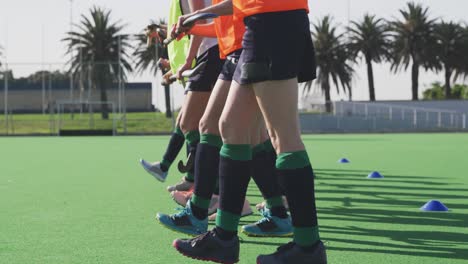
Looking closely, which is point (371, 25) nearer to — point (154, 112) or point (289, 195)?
point (154, 112)

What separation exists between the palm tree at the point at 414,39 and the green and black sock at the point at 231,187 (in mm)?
54730


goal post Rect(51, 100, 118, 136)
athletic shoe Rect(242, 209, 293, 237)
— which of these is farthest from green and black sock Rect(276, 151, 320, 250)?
goal post Rect(51, 100, 118, 136)

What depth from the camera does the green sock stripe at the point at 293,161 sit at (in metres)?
3.22

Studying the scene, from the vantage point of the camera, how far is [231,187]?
11.2 ft

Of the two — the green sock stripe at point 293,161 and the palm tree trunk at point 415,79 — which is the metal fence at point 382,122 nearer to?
the palm tree trunk at point 415,79

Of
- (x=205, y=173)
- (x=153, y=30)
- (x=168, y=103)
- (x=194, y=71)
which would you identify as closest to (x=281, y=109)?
(x=205, y=173)

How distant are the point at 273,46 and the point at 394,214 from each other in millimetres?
2589

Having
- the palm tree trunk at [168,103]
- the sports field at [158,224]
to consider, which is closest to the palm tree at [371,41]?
the palm tree trunk at [168,103]

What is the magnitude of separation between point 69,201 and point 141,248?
2.53m

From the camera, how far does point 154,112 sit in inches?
1569

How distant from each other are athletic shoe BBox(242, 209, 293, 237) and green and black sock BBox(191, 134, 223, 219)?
0.31m

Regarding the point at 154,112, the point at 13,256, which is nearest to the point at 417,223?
the point at 13,256

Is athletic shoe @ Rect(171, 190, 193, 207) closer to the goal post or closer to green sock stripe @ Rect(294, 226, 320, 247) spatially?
green sock stripe @ Rect(294, 226, 320, 247)

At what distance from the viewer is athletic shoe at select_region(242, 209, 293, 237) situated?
4.30m
